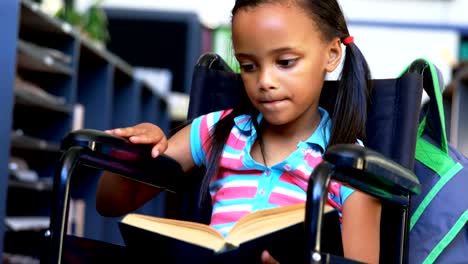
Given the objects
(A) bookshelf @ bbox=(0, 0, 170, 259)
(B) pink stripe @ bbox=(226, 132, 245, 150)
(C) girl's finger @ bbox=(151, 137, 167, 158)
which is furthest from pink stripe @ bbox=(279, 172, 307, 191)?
(A) bookshelf @ bbox=(0, 0, 170, 259)

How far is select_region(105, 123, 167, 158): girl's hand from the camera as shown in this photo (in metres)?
1.31

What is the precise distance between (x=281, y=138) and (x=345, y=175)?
0.49m

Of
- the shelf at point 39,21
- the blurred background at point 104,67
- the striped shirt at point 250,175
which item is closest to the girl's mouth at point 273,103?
the striped shirt at point 250,175

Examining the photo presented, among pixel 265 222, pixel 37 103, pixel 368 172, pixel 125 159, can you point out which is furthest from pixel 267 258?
pixel 37 103

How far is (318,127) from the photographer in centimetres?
153

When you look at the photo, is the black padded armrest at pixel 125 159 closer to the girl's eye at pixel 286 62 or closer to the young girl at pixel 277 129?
the young girl at pixel 277 129

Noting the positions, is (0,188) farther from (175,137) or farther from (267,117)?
(267,117)

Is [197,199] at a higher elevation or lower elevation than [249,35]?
lower

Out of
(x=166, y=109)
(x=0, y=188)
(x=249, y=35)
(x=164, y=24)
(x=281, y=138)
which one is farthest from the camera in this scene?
(x=166, y=109)

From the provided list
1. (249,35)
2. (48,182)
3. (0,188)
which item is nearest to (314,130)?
(249,35)

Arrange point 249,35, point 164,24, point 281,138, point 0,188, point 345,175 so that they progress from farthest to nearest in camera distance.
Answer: point 164,24 < point 0,188 < point 281,138 < point 249,35 < point 345,175

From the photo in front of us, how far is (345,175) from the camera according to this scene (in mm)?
1035

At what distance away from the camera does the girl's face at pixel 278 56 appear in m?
1.36

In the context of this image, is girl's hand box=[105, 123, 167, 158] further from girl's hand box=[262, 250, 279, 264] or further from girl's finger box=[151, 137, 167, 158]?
girl's hand box=[262, 250, 279, 264]
